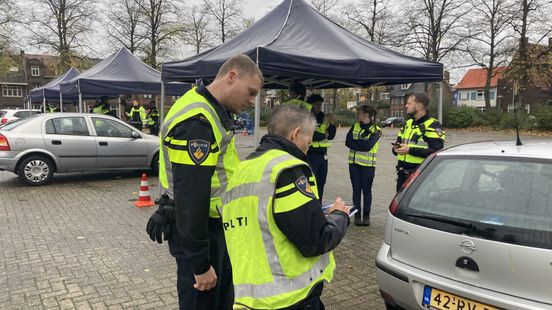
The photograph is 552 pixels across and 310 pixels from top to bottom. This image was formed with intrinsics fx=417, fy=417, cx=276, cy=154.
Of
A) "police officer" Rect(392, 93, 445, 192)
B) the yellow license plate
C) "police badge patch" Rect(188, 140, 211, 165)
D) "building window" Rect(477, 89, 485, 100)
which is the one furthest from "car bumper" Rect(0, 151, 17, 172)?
"building window" Rect(477, 89, 485, 100)

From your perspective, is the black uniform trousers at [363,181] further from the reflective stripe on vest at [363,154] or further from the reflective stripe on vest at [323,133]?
the reflective stripe on vest at [323,133]

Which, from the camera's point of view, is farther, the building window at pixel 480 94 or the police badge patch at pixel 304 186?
the building window at pixel 480 94

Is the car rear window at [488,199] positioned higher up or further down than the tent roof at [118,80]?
further down

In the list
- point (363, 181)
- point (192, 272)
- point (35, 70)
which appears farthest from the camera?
point (35, 70)

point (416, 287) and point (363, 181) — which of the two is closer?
point (416, 287)

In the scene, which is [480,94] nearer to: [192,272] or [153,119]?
[153,119]

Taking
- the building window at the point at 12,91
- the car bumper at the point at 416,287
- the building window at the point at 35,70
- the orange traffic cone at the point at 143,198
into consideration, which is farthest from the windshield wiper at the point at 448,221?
the building window at the point at 35,70

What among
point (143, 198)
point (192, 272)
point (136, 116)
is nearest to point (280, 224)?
point (192, 272)

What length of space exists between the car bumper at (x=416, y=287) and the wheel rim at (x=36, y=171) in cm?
782

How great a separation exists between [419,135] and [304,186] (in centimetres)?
370

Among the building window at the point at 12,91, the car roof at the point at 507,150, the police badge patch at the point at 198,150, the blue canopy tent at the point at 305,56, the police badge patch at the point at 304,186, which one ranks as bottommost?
the police badge patch at the point at 304,186

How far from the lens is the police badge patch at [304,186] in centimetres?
177

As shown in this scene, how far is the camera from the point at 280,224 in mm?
1765

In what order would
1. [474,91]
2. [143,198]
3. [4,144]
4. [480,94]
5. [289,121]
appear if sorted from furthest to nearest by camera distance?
1. [474,91]
2. [480,94]
3. [4,144]
4. [143,198]
5. [289,121]
